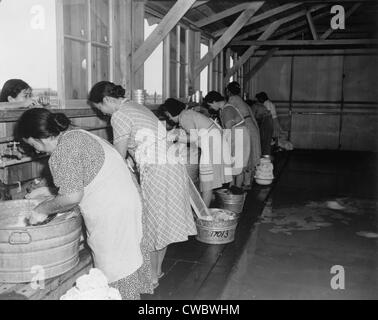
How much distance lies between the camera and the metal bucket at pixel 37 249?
2.26 meters

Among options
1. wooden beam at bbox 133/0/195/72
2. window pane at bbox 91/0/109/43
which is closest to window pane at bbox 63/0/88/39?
window pane at bbox 91/0/109/43

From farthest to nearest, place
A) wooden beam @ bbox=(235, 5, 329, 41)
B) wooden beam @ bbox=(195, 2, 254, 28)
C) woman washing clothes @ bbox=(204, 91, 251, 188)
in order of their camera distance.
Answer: wooden beam @ bbox=(235, 5, 329, 41)
wooden beam @ bbox=(195, 2, 254, 28)
woman washing clothes @ bbox=(204, 91, 251, 188)

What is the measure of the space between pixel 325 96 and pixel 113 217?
11875 mm

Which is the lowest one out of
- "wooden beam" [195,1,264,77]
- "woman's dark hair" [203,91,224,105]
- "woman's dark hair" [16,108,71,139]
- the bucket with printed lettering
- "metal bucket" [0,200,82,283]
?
the bucket with printed lettering

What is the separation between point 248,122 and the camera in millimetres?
7043

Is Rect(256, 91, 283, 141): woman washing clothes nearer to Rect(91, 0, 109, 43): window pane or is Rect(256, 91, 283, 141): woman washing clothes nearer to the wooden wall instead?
the wooden wall

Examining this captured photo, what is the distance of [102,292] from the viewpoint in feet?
7.32

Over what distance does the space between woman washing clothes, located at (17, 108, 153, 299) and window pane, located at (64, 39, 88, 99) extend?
1819 mm

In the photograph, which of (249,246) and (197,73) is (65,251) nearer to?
(249,246)

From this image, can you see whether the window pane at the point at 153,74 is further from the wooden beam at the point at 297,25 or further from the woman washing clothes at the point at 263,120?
the wooden beam at the point at 297,25

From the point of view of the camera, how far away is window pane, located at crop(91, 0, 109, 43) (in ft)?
14.6

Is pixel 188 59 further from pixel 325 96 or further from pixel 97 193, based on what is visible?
pixel 325 96
